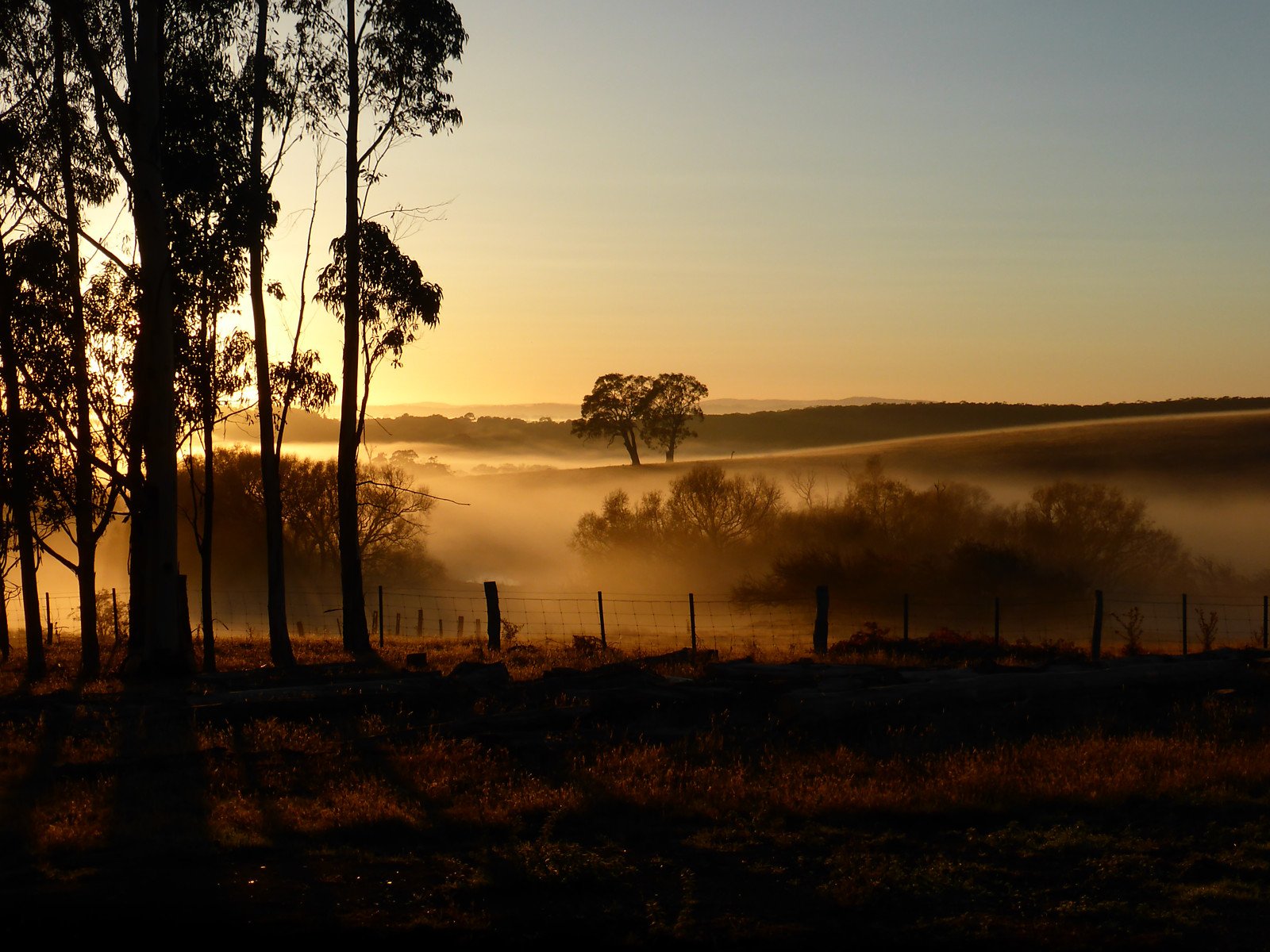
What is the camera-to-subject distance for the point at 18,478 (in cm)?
2223

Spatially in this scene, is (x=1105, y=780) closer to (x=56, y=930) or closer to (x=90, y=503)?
(x=56, y=930)

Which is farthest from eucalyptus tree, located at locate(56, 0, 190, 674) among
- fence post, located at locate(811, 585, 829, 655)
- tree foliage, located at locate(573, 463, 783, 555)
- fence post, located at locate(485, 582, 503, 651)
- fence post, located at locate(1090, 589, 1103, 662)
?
tree foliage, located at locate(573, 463, 783, 555)

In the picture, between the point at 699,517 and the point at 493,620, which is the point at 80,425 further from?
the point at 699,517

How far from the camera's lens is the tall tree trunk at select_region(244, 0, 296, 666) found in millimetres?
23547

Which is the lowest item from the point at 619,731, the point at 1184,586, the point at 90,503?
the point at 1184,586

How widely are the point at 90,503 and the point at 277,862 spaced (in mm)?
16358

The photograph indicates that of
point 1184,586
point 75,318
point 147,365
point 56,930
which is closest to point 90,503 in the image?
point 75,318

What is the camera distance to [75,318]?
2261 centimetres

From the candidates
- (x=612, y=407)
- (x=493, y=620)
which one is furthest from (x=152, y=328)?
(x=612, y=407)

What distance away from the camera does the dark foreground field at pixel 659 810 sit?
671 cm

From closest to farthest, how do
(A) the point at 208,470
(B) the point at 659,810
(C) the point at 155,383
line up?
(B) the point at 659,810 < (C) the point at 155,383 < (A) the point at 208,470

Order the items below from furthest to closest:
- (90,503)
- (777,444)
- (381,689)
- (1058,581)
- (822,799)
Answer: (777,444) → (1058,581) → (90,503) → (381,689) → (822,799)

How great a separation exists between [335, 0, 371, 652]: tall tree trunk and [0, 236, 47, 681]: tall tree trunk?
230 inches

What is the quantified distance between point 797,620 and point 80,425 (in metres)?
28.3
